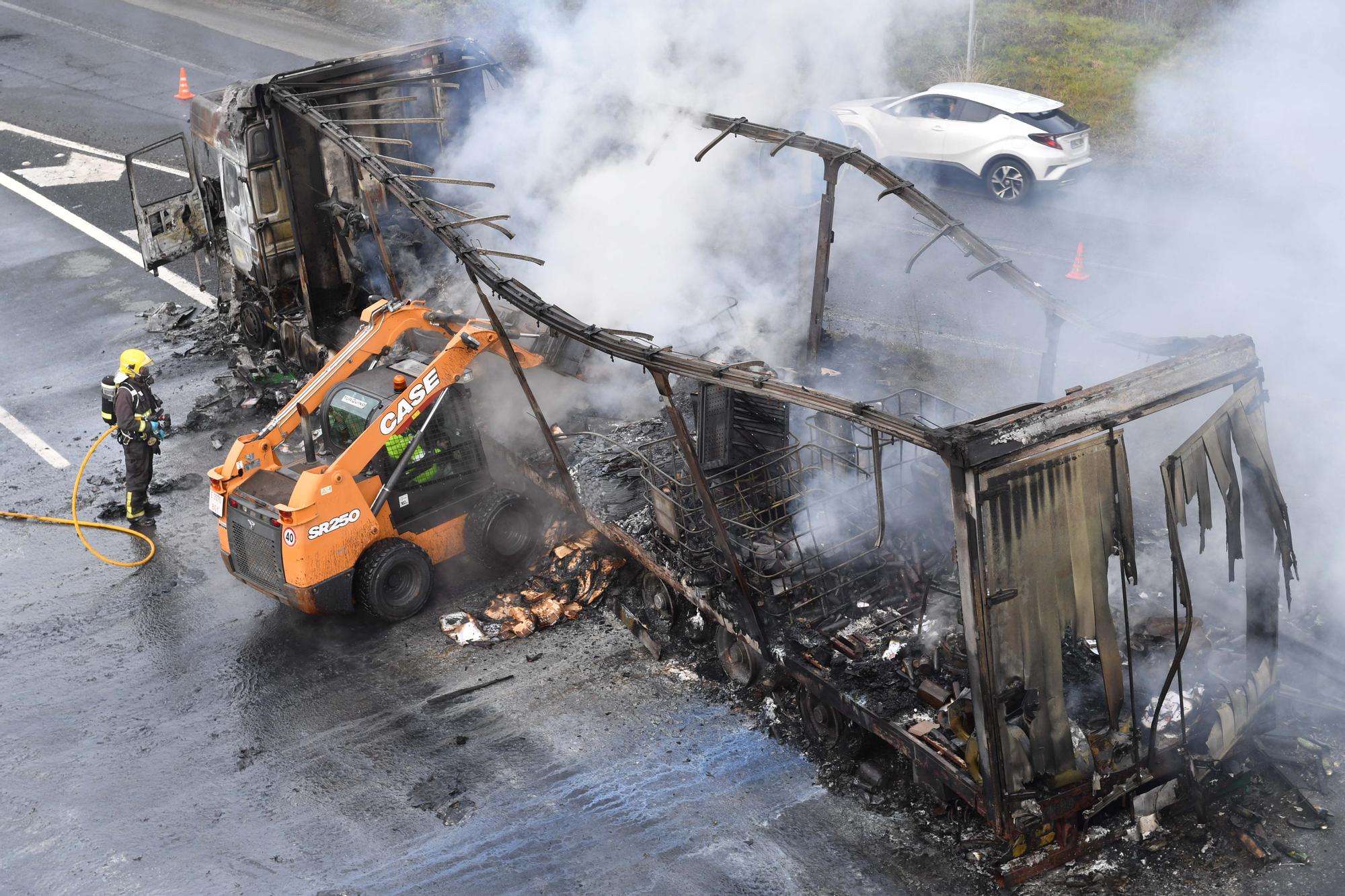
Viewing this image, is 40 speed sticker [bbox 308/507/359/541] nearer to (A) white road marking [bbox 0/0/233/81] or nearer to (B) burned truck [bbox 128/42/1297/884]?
(B) burned truck [bbox 128/42/1297/884]

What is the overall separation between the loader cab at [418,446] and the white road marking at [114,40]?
12.5 meters

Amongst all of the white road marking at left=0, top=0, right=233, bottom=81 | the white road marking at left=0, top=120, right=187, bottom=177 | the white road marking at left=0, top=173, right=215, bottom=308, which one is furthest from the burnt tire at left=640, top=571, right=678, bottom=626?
the white road marking at left=0, top=0, right=233, bottom=81

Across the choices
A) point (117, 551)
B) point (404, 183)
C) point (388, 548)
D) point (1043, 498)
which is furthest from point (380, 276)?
point (1043, 498)

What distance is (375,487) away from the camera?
7.53 m

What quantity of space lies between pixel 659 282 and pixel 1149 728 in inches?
220

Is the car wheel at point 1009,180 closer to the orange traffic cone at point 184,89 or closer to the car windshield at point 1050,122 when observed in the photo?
the car windshield at point 1050,122

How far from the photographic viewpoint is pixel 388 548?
7.53m

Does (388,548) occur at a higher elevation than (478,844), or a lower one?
higher

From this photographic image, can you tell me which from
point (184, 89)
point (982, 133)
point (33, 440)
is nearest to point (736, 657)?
point (33, 440)

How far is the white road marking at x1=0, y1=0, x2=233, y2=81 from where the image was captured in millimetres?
19062

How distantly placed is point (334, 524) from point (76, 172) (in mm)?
11567

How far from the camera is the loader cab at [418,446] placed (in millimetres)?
7641

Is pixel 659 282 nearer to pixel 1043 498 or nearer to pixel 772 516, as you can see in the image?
pixel 772 516

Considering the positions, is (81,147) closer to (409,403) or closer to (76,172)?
(76,172)
